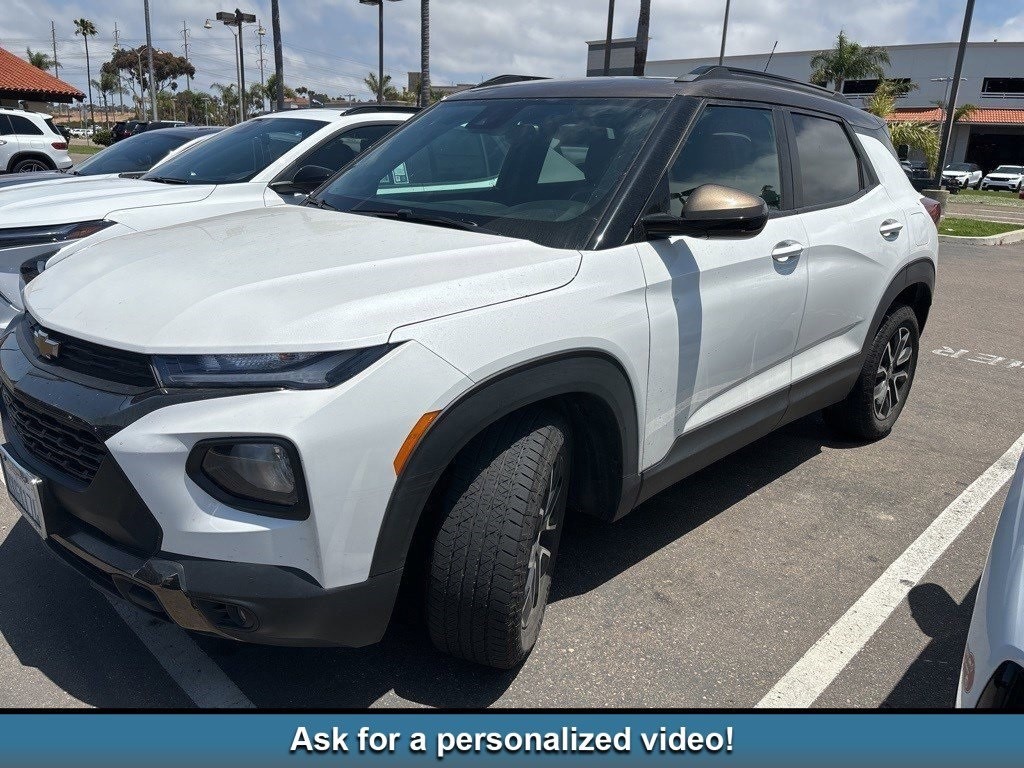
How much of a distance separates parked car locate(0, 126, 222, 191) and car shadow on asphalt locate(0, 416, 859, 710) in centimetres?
468

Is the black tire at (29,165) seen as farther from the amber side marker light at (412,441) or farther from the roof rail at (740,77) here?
the amber side marker light at (412,441)

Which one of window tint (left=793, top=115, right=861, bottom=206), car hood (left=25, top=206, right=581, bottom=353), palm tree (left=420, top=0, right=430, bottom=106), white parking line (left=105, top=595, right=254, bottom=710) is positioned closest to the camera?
car hood (left=25, top=206, right=581, bottom=353)

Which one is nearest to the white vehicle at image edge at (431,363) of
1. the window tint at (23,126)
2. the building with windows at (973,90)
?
the window tint at (23,126)

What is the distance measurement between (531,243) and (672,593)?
4.66ft

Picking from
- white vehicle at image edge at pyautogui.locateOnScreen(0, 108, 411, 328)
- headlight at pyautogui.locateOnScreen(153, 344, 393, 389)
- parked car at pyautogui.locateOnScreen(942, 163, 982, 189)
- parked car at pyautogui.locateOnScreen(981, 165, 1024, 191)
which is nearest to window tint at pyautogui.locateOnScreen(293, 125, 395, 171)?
Answer: white vehicle at image edge at pyautogui.locateOnScreen(0, 108, 411, 328)

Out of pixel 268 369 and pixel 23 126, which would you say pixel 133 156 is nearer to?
pixel 268 369

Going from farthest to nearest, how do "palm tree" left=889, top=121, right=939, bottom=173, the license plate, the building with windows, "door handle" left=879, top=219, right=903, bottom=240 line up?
the building with windows, "palm tree" left=889, top=121, right=939, bottom=173, "door handle" left=879, top=219, right=903, bottom=240, the license plate

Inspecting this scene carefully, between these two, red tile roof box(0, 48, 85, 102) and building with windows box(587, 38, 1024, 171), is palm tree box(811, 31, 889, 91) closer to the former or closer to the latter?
building with windows box(587, 38, 1024, 171)

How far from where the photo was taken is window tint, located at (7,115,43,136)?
17.9m

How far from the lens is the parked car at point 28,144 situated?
17.5m

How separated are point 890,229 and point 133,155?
22.2 feet

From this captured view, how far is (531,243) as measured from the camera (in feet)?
8.95
